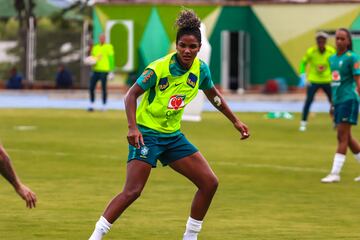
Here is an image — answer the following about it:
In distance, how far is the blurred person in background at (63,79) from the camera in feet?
176

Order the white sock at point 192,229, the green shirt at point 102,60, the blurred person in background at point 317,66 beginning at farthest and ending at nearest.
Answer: the green shirt at point 102,60 → the blurred person in background at point 317,66 → the white sock at point 192,229

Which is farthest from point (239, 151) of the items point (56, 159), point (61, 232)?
point (61, 232)

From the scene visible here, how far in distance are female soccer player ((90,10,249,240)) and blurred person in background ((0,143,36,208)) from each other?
141cm

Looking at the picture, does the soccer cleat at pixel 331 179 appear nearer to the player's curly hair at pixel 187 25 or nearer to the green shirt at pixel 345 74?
the green shirt at pixel 345 74

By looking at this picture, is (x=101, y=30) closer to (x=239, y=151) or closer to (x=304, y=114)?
(x=304, y=114)

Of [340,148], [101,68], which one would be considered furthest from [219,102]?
[101,68]

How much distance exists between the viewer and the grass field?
1217 centimetres

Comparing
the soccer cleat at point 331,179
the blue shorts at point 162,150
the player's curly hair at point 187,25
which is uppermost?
the player's curly hair at point 187,25

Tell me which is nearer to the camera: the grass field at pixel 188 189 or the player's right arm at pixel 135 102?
the player's right arm at pixel 135 102

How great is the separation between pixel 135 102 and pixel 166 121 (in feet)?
1.52

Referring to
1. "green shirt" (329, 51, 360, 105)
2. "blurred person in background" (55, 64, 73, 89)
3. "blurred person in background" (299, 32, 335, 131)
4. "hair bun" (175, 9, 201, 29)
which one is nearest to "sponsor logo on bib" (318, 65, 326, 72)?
"blurred person in background" (299, 32, 335, 131)

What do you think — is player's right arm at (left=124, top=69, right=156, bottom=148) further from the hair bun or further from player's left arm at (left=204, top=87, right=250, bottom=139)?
player's left arm at (left=204, top=87, right=250, bottom=139)

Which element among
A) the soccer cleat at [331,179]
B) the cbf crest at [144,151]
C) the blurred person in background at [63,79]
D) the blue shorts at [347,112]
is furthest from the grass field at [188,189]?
the blurred person in background at [63,79]

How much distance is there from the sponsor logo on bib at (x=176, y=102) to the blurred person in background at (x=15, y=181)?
1.96 metres
